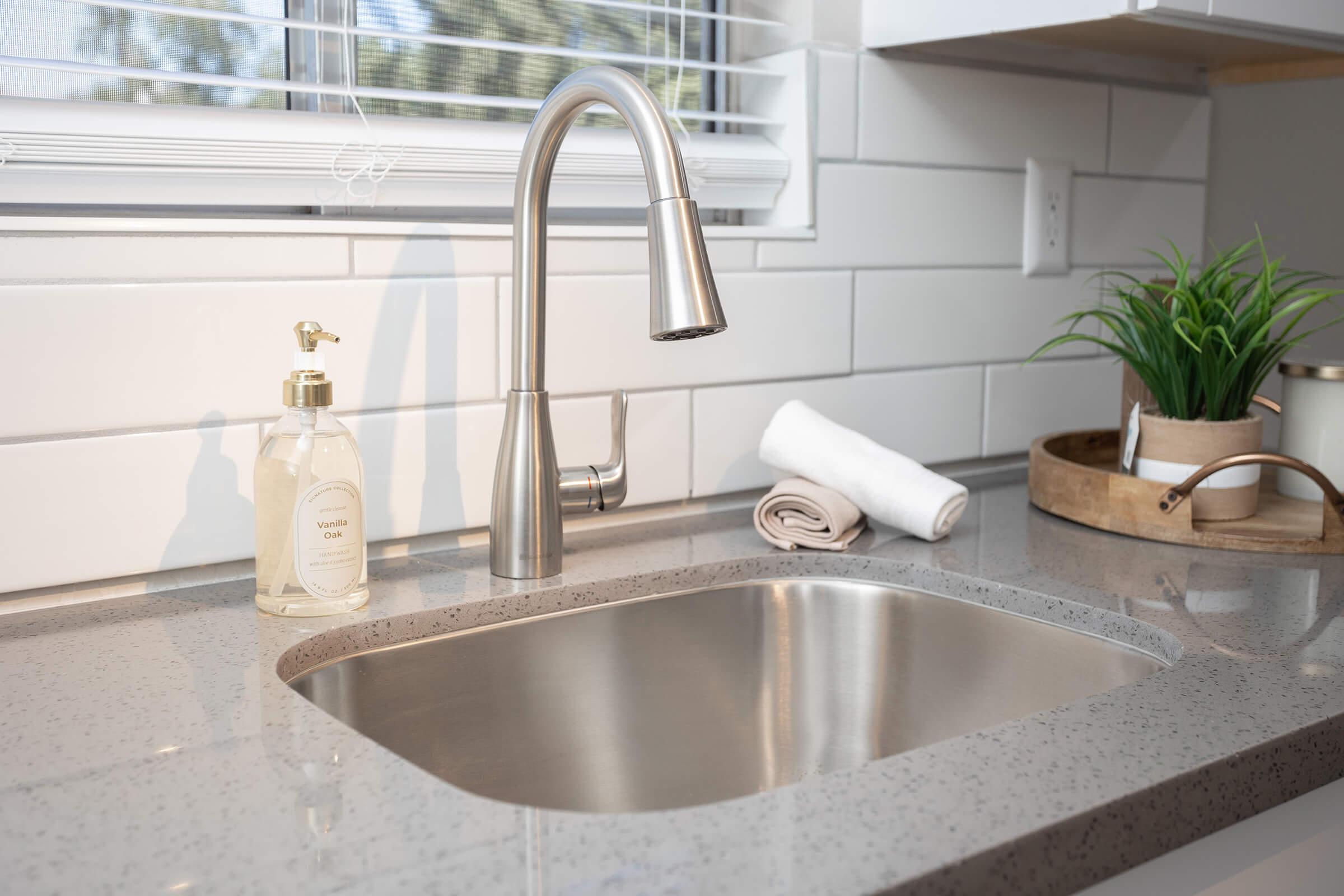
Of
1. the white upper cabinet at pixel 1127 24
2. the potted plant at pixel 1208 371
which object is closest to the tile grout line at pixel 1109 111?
the white upper cabinet at pixel 1127 24

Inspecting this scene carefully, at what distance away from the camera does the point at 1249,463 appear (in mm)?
1103

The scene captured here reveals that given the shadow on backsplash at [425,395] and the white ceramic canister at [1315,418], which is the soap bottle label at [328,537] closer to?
the shadow on backsplash at [425,395]

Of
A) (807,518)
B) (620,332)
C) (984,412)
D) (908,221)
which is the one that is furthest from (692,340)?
(984,412)

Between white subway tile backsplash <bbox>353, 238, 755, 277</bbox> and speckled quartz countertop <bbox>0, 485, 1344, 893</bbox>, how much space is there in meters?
0.27

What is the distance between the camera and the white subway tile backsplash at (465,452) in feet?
3.38

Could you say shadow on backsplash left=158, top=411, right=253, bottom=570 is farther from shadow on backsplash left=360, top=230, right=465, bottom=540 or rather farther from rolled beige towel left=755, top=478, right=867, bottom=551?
rolled beige towel left=755, top=478, right=867, bottom=551

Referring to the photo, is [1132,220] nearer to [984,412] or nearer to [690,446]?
[984,412]

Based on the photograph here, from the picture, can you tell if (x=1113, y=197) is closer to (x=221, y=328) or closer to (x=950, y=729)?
(x=950, y=729)

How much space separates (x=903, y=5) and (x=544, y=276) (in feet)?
1.84

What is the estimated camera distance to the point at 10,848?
1.75 feet

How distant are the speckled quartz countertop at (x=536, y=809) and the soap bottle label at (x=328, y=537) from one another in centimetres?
3

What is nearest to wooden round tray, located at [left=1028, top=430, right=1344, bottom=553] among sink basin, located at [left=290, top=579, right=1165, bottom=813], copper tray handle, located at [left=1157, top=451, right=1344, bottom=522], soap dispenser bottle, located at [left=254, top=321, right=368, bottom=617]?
copper tray handle, located at [left=1157, top=451, right=1344, bottom=522]

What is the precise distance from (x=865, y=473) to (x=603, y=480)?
0.84 ft

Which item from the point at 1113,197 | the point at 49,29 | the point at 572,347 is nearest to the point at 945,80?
the point at 1113,197
